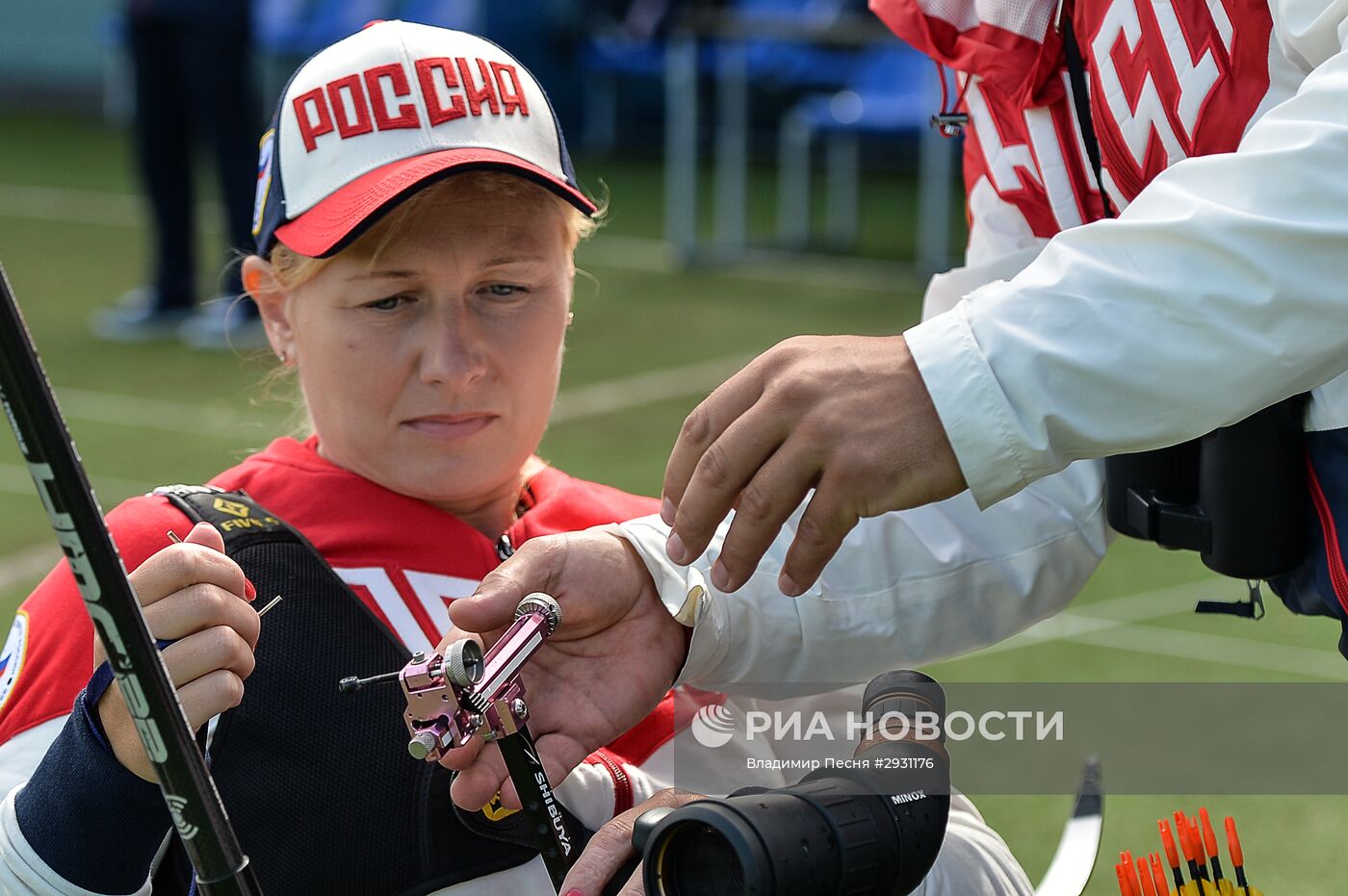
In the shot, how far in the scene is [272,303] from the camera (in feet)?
5.63

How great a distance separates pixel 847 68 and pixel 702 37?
1.03m

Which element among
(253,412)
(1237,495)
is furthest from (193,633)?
(253,412)

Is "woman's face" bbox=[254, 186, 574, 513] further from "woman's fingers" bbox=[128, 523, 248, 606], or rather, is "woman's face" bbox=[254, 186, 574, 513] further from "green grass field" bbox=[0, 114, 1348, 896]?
"green grass field" bbox=[0, 114, 1348, 896]

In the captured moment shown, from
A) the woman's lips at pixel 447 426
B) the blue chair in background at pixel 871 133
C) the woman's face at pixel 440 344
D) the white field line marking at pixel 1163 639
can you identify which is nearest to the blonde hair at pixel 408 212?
the woman's face at pixel 440 344

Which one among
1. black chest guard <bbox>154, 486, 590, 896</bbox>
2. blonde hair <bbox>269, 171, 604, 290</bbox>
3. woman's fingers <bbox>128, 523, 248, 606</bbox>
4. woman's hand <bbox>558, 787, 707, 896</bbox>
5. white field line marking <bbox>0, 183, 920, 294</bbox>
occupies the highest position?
blonde hair <bbox>269, 171, 604, 290</bbox>

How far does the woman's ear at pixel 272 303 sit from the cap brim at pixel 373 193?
11 centimetres

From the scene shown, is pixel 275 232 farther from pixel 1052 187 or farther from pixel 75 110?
pixel 75 110

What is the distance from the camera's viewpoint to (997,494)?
3.53ft

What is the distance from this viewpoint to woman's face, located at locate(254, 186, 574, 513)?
1585 mm

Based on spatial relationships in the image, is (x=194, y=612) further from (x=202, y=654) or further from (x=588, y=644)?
(x=588, y=644)

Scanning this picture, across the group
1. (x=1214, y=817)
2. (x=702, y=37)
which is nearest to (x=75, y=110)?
(x=702, y=37)

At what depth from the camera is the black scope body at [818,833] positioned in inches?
39.9

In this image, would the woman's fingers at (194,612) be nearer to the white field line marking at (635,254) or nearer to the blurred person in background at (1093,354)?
the blurred person in background at (1093,354)

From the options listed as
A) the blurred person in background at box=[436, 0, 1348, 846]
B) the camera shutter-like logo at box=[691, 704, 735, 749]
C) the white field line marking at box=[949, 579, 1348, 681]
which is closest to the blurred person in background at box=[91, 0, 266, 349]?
the white field line marking at box=[949, 579, 1348, 681]
